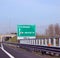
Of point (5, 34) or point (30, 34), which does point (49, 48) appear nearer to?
point (30, 34)

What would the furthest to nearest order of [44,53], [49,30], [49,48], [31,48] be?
[49,30]
[31,48]
[44,53]
[49,48]

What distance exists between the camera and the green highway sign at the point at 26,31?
59.7 m

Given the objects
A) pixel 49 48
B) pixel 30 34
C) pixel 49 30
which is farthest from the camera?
pixel 49 30

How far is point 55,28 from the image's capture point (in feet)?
418

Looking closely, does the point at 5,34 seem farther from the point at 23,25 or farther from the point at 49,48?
the point at 49,48

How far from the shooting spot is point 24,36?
6062 centimetres

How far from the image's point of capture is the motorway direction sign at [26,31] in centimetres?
5975

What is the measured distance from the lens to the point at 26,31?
60156mm

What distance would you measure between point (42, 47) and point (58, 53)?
18.5 feet

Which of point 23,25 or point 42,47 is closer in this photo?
point 42,47

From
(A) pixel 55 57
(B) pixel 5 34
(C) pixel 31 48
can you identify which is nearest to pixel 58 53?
(A) pixel 55 57

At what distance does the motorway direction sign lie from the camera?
59.8 meters

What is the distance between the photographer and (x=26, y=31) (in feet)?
197

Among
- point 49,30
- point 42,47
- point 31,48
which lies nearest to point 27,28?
point 31,48
